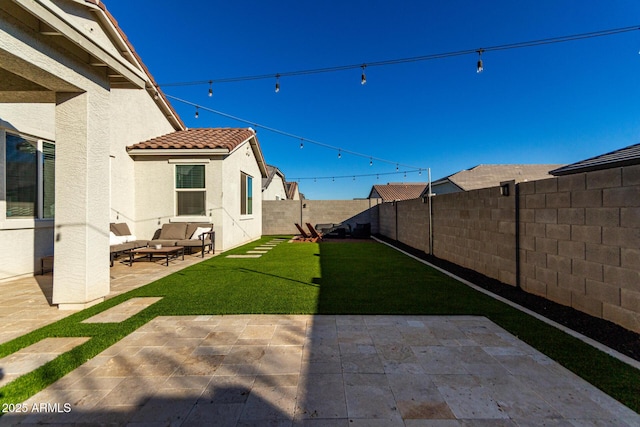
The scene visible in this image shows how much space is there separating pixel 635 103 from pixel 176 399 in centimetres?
1386

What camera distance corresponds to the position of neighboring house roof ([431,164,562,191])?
676 inches

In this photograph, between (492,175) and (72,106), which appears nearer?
(72,106)

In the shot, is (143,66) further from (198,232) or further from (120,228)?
(198,232)

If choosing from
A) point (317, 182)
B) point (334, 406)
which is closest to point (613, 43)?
point (334, 406)

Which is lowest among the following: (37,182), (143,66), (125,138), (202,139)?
(37,182)

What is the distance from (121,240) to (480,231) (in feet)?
29.5

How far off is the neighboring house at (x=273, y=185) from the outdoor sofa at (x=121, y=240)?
1178cm

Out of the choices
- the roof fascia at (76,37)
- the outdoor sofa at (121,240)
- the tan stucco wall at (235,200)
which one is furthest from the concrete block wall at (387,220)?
the roof fascia at (76,37)

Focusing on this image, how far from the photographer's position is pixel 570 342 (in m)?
2.67

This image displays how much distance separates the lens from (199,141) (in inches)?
369

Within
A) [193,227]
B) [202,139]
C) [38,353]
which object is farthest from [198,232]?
[38,353]

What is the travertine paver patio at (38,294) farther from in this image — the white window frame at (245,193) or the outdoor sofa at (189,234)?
the white window frame at (245,193)

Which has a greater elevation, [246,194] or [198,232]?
[246,194]

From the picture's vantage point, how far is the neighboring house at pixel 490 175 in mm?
17172
